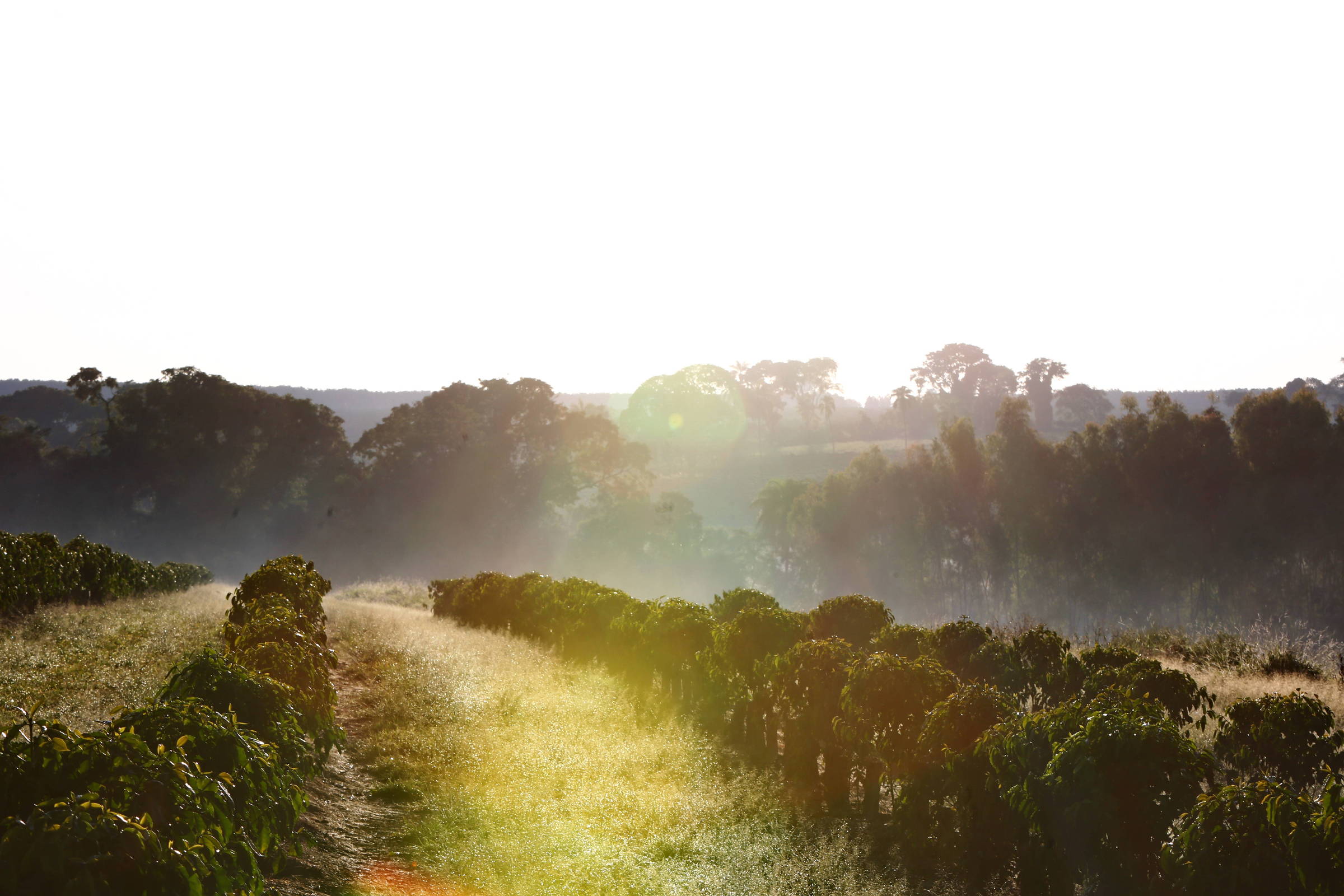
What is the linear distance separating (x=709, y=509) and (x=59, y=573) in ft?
254

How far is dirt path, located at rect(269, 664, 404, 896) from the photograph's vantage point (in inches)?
252

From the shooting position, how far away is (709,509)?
304 feet

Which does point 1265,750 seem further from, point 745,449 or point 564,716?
point 745,449

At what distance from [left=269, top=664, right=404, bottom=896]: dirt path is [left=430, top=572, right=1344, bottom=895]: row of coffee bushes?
15.3 feet

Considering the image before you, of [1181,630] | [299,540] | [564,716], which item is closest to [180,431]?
[299,540]

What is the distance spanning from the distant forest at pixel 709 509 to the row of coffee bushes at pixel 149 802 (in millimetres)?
37100

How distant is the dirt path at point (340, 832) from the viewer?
639 cm

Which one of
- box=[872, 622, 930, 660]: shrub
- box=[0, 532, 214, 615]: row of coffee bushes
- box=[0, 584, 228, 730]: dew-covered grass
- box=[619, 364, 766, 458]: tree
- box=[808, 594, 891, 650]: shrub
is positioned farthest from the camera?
box=[619, 364, 766, 458]: tree

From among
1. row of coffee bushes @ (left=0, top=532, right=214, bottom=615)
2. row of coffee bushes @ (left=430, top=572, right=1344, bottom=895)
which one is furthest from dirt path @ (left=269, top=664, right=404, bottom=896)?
row of coffee bushes @ (left=0, top=532, right=214, bottom=615)

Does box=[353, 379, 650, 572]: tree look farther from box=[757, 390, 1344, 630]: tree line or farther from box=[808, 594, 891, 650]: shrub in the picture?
box=[808, 594, 891, 650]: shrub

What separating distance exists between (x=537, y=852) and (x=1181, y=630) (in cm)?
2614

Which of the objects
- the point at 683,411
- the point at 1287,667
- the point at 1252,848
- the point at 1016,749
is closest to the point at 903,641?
the point at 1016,749

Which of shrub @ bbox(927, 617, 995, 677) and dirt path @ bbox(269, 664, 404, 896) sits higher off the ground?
shrub @ bbox(927, 617, 995, 677)

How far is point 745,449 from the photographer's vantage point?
378ft
